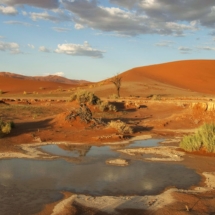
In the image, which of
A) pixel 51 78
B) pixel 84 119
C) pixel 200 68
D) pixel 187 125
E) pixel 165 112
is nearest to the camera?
pixel 84 119

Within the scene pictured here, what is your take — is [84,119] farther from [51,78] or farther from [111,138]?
[51,78]

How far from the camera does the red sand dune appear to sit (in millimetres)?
69688

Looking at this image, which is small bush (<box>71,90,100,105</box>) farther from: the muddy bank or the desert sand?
the muddy bank

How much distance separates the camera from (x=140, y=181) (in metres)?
8.64

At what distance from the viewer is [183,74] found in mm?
80312

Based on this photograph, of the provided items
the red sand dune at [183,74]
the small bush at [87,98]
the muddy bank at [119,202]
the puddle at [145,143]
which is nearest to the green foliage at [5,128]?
the puddle at [145,143]

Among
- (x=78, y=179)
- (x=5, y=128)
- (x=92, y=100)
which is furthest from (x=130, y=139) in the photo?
(x=92, y=100)

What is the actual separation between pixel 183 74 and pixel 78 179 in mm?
74958

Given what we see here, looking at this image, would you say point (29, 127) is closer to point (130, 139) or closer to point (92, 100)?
point (130, 139)

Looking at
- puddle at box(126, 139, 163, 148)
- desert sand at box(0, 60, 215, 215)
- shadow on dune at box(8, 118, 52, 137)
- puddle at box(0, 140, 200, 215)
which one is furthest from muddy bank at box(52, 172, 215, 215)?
shadow on dune at box(8, 118, 52, 137)

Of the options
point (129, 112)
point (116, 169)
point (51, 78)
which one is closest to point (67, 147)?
point (116, 169)

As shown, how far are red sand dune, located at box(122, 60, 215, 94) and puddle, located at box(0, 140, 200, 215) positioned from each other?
56793 mm

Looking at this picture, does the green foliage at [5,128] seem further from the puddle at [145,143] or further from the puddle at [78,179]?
the puddle at [145,143]

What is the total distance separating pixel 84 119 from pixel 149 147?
246 inches
